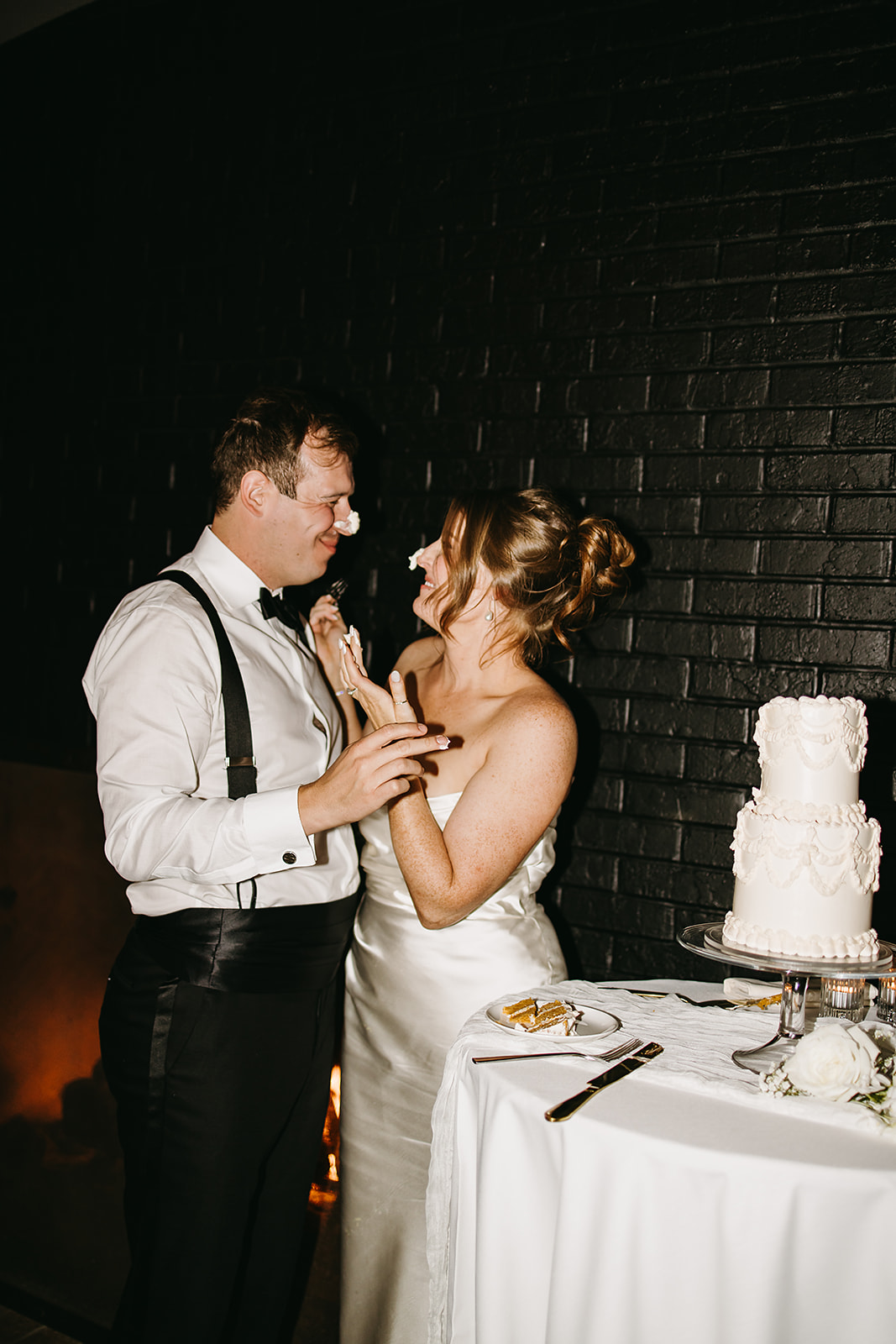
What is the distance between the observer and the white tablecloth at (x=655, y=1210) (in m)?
1.25

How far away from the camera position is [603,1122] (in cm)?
137

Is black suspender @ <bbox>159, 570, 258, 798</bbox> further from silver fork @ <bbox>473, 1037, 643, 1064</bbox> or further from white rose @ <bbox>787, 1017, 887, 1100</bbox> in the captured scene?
white rose @ <bbox>787, 1017, 887, 1100</bbox>

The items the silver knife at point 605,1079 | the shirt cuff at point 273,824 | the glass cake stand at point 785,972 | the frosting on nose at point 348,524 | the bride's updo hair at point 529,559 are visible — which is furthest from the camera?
the frosting on nose at point 348,524

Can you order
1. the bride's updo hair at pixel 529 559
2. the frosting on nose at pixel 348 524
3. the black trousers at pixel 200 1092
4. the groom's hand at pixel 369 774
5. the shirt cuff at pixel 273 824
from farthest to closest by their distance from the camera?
the frosting on nose at pixel 348 524 < the bride's updo hair at pixel 529 559 < the black trousers at pixel 200 1092 < the shirt cuff at pixel 273 824 < the groom's hand at pixel 369 774

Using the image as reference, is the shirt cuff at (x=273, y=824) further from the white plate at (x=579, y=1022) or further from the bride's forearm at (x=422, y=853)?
the white plate at (x=579, y=1022)

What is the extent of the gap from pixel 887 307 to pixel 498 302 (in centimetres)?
97

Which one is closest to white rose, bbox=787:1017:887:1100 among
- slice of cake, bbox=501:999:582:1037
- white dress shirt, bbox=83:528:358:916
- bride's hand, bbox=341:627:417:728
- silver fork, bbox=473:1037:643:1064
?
silver fork, bbox=473:1037:643:1064

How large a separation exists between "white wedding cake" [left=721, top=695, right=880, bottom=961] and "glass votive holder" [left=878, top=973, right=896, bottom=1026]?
89 millimetres

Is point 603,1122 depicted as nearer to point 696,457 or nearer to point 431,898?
point 431,898

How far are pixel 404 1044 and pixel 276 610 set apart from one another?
3.30 ft

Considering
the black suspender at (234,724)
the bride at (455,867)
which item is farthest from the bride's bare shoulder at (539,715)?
the black suspender at (234,724)

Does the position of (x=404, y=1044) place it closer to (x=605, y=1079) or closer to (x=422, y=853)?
(x=422, y=853)

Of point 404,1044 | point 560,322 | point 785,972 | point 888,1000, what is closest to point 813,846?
point 785,972

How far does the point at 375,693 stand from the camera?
71.8 inches
